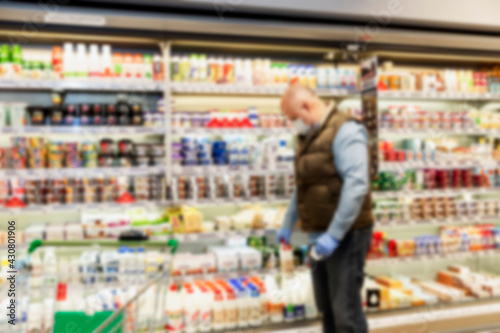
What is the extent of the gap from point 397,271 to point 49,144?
3598 millimetres

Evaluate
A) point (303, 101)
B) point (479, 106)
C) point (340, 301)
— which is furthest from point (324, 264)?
point (479, 106)

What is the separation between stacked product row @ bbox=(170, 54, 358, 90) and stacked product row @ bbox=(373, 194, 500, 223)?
1.17 meters

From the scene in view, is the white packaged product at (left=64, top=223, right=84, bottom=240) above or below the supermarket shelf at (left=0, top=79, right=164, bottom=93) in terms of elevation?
below

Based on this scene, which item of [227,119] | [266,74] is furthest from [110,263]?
[266,74]

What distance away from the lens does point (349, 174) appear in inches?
96.5

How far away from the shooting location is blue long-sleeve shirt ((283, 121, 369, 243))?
242cm

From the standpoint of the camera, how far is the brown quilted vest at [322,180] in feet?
8.48

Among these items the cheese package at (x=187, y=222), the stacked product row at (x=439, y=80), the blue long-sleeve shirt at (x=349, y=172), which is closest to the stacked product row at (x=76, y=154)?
the cheese package at (x=187, y=222)

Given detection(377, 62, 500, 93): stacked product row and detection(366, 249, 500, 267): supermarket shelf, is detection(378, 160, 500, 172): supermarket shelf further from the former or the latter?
detection(366, 249, 500, 267): supermarket shelf

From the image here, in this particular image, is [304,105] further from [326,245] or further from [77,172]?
[77,172]

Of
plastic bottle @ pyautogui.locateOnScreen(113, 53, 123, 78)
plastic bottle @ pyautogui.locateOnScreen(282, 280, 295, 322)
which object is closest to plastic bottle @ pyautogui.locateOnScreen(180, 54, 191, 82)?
plastic bottle @ pyautogui.locateOnScreen(113, 53, 123, 78)

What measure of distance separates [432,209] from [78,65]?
3.36 meters

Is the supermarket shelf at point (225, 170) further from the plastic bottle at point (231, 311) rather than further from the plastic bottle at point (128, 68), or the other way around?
the plastic bottle at point (231, 311)

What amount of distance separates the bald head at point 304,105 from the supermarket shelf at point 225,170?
3.18ft
